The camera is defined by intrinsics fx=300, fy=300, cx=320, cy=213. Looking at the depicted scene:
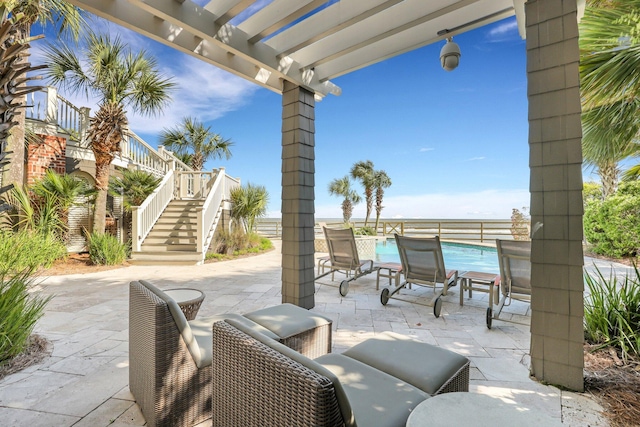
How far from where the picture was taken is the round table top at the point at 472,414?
3.34 ft

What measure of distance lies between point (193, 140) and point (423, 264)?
46.6 feet

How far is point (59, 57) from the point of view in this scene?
7.39m

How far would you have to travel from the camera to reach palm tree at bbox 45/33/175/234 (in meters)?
7.43

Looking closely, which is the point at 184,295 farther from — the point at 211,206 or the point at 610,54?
the point at 211,206

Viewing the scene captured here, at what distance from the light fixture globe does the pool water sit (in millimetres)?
5634

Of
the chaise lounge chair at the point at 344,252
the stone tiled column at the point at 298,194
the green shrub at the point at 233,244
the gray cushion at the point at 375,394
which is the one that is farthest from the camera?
the green shrub at the point at 233,244

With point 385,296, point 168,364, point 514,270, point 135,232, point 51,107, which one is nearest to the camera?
point 168,364

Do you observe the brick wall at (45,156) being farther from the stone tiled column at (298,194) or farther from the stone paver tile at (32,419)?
the stone paver tile at (32,419)

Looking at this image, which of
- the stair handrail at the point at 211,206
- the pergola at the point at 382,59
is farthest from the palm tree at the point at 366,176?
the pergola at the point at 382,59

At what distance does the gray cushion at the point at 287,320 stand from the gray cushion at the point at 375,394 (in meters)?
0.50

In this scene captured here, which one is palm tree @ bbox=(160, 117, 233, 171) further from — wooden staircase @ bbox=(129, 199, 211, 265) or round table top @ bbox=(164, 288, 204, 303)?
round table top @ bbox=(164, 288, 204, 303)

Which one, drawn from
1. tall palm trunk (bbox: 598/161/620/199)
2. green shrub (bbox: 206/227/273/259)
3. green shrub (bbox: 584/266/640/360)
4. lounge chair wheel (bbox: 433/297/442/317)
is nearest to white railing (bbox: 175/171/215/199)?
green shrub (bbox: 206/227/273/259)

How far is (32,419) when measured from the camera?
1.82m

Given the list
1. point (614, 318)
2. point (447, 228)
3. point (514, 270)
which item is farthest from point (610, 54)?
point (447, 228)
